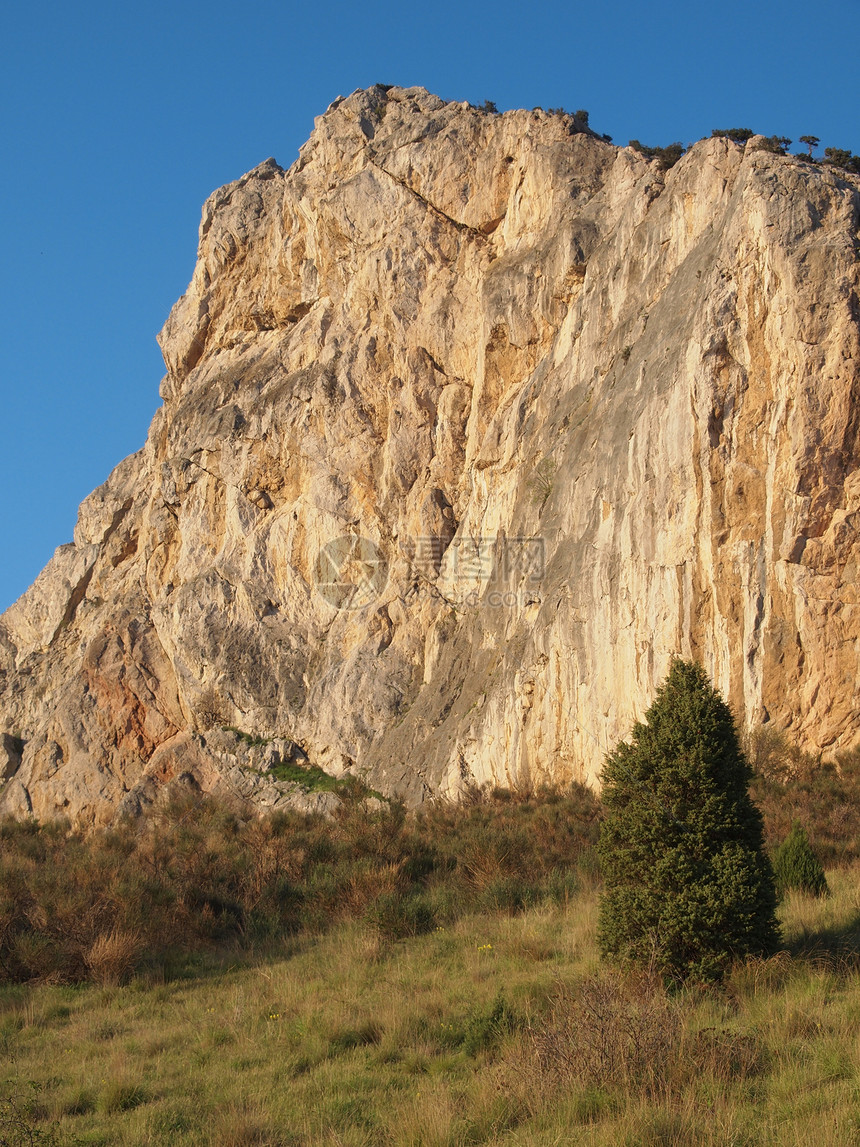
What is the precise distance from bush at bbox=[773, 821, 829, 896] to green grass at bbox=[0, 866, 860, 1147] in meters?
0.44

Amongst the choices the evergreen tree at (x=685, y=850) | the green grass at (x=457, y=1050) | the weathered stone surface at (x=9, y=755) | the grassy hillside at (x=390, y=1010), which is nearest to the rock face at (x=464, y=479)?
the weathered stone surface at (x=9, y=755)

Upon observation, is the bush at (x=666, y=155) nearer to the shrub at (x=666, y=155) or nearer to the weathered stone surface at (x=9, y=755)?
the shrub at (x=666, y=155)

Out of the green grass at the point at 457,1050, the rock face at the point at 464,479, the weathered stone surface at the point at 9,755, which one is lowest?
the green grass at the point at 457,1050

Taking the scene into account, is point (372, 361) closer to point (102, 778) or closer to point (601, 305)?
point (601, 305)

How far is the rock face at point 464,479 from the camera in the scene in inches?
723

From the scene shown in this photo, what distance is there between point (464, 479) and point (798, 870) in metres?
24.3

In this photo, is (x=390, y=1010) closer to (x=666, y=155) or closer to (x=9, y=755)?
(x=666, y=155)

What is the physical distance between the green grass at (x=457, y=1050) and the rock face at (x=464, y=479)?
10389 millimetres

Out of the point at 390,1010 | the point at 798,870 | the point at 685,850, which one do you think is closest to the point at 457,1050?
the point at 390,1010

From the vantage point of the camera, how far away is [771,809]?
14.7 m

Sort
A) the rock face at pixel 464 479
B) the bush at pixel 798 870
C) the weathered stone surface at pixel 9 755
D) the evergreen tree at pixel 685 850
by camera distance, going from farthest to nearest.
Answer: the weathered stone surface at pixel 9 755 < the rock face at pixel 464 479 < the bush at pixel 798 870 < the evergreen tree at pixel 685 850

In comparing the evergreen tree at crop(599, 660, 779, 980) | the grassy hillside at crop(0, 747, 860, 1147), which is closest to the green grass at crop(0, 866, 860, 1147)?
the grassy hillside at crop(0, 747, 860, 1147)

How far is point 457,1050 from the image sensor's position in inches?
277

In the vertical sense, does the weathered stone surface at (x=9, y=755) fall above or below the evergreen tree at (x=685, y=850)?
above
